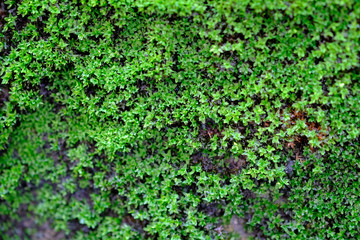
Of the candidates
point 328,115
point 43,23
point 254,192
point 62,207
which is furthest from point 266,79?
point 62,207

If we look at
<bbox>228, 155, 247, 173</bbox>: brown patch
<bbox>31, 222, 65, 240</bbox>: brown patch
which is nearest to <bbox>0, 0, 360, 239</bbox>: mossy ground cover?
<bbox>228, 155, 247, 173</bbox>: brown patch

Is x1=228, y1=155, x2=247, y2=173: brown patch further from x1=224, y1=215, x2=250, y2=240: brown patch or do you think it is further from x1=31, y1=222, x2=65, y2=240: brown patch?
x1=31, y1=222, x2=65, y2=240: brown patch

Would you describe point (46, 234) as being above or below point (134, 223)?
below

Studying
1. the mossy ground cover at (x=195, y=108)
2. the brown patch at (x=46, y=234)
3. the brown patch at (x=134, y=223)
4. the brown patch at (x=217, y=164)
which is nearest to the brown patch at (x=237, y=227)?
the mossy ground cover at (x=195, y=108)

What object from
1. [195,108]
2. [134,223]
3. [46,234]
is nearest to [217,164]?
[195,108]

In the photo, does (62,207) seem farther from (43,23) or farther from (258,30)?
(258,30)

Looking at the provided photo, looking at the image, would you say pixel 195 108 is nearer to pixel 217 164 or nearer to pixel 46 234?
pixel 217 164

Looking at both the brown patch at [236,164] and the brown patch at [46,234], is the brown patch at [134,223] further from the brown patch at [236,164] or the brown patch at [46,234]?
the brown patch at [236,164]

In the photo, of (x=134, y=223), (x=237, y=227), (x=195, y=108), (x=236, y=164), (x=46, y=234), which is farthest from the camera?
(x=46, y=234)
